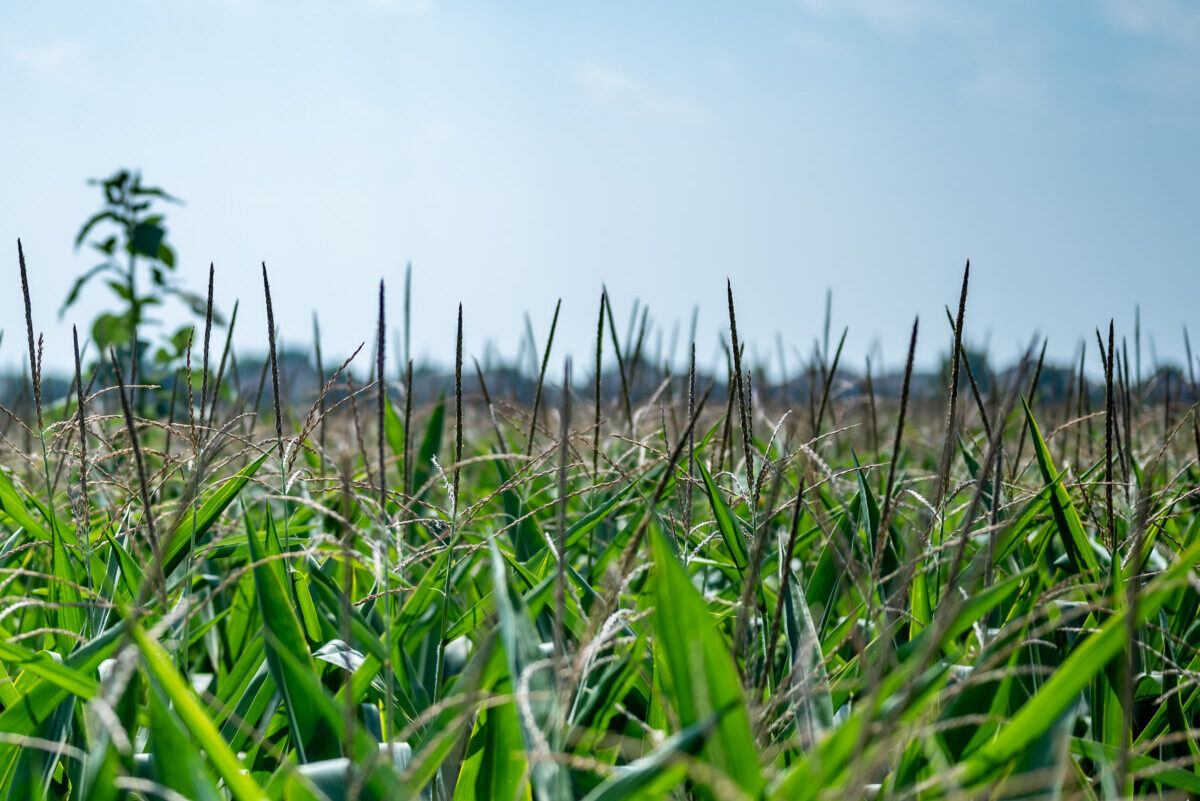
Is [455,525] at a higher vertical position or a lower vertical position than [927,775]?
higher

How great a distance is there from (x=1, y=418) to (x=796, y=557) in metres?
3.83

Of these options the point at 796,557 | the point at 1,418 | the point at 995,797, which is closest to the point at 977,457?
the point at 796,557

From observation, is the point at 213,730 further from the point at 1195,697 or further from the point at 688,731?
the point at 1195,697

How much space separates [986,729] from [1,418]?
4.34 meters

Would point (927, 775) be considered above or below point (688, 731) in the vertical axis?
below

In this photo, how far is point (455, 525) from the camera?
2.64 feet

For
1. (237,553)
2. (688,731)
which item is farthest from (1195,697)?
(237,553)

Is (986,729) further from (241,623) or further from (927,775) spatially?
(241,623)

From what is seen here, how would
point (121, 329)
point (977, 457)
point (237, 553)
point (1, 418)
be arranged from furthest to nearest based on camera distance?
point (1, 418) < point (121, 329) < point (977, 457) < point (237, 553)

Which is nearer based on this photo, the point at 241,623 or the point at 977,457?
the point at 241,623

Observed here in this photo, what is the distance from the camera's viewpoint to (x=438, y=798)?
72 cm

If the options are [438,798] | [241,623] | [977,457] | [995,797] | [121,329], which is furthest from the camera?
[121,329]

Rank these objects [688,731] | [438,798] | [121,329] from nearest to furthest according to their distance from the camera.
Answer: [688,731]
[438,798]
[121,329]

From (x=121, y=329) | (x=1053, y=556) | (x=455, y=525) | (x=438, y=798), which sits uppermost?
(x=121, y=329)
